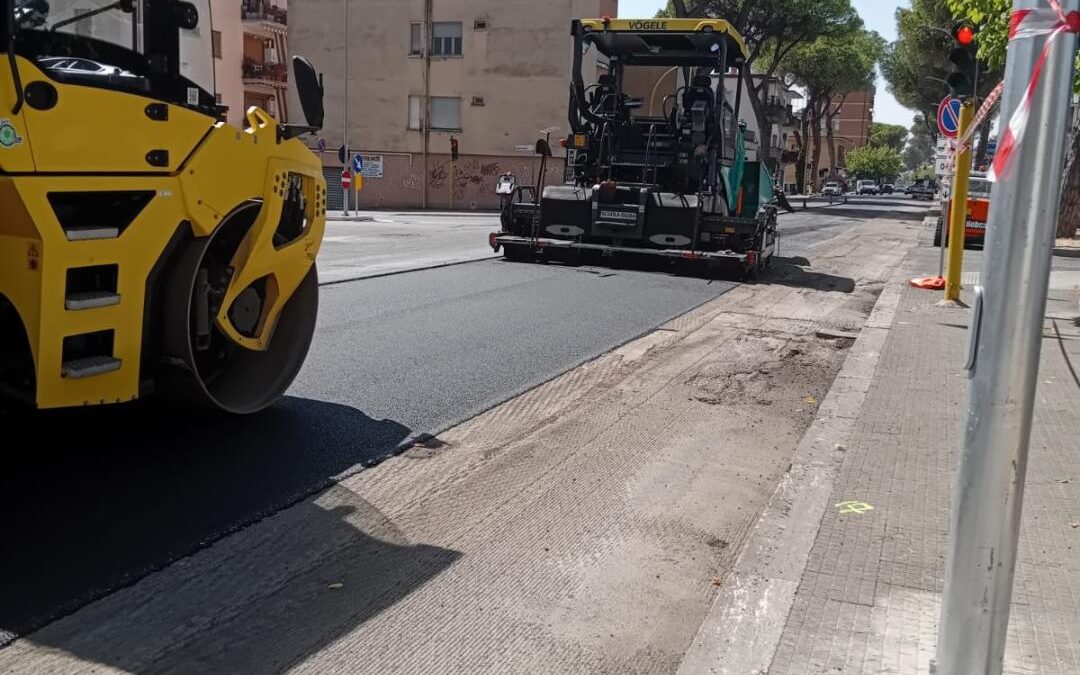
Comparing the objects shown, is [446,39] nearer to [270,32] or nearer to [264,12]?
[270,32]

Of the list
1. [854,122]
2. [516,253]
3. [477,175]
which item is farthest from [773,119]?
[854,122]

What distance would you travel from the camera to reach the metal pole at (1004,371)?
2.40 meters

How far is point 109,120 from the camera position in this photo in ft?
13.4

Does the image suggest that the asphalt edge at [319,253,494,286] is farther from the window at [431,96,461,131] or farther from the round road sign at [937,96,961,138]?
the window at [431,96,461,131]

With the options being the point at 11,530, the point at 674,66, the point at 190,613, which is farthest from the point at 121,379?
the point at 674,66

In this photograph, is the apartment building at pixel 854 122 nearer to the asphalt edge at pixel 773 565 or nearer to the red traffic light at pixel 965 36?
the red traffic light at pixel 965 36

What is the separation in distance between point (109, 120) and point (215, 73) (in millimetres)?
1199

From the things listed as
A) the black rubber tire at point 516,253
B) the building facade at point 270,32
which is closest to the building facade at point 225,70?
the black rubber tire at point 516,253

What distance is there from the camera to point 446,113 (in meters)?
48.2

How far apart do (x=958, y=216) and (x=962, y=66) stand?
69.8 inches

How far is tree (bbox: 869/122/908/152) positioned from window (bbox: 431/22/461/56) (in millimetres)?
123485

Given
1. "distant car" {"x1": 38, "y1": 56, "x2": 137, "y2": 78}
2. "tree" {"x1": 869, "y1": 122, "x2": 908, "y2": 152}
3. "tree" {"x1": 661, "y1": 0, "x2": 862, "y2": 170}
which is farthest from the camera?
"tree" {"x1": 869, "y1": 122, "x2": 908, "y2": 152}

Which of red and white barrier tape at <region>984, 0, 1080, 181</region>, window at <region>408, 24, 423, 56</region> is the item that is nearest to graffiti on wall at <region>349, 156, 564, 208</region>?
window at <region>408, 24, 423, 56</region>

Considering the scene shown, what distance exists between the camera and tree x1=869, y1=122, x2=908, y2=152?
529 ft
